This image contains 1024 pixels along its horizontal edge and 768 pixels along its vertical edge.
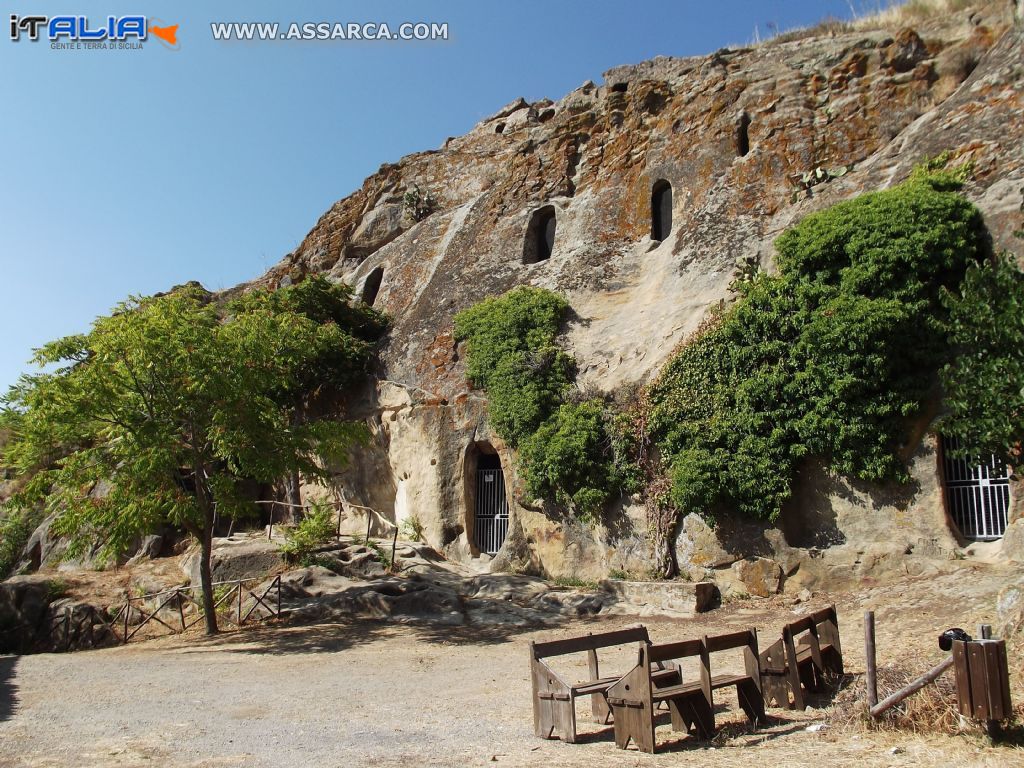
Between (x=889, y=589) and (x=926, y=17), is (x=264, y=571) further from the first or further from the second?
(x=926, y=17)

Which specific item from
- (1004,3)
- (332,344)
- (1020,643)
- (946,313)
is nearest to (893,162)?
(946,313)

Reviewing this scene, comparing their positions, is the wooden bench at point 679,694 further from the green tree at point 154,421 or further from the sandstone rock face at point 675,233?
the green tree at point 154,421

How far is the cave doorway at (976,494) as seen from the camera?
1192cm

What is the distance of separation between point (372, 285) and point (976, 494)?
18.8 meters

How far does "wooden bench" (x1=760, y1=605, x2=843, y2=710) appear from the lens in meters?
7.03

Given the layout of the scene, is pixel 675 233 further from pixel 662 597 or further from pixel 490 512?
pixel 662 597

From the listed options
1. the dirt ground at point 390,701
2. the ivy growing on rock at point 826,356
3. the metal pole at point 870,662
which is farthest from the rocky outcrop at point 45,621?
the metal pole at point 870,662

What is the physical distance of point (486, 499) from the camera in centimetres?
1884

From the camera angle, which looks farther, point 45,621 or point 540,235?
point 540,235

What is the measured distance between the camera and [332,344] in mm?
20906

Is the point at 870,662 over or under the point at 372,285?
under

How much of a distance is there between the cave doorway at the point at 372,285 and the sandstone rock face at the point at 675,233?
2.65ft

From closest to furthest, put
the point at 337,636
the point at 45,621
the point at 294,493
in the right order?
the point at 337,636, the point at 45,621, the point at 294,493

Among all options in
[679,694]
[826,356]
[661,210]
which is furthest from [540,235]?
[679,694]
